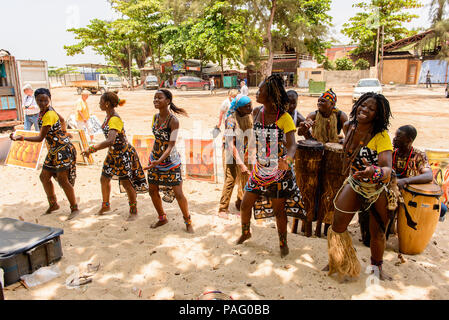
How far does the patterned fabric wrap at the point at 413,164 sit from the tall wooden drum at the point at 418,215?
0.20 m

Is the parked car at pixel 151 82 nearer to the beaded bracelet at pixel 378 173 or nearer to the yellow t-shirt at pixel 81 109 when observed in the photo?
the yellow t-shirt at pixel 81 109

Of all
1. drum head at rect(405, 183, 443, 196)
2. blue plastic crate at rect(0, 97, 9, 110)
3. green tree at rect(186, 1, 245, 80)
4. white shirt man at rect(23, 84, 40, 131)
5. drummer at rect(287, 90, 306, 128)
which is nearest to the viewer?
drum head at rect(405, 183, 443, 196)

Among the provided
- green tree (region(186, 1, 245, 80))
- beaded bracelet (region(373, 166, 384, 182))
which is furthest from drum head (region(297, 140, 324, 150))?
green tree (region(186, 1, 245, 80))

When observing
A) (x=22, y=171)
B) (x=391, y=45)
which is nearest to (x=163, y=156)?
(x=22, y=171)

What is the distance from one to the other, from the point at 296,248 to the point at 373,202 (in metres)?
1.29

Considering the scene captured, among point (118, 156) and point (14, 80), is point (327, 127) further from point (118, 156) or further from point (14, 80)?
point (14, 80)

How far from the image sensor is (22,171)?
7250 mm

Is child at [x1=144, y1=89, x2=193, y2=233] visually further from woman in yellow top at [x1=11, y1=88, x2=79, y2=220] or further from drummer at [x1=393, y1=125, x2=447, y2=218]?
drummer at [x1=393, y1=125, x2=447, y2=218]

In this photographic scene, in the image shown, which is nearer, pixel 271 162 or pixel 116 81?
pixel 271 162

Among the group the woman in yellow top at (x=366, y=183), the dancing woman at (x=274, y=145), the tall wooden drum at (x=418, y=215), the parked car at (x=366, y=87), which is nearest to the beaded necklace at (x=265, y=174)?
the dancing woman at (x=274, y=145)

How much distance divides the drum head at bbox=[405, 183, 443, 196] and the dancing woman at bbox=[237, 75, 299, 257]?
1.44 meters

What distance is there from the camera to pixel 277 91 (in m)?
3.38

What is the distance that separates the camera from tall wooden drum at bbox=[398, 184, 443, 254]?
3.75 meters
